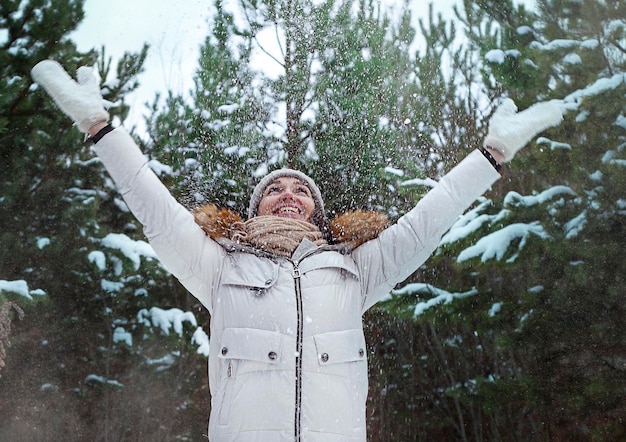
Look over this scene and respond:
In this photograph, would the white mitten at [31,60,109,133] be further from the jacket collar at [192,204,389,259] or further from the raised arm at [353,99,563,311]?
the raised arm at [353,99,563,311]

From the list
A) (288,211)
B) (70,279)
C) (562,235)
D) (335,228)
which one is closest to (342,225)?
(335,228)

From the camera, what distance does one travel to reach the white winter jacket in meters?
1.53

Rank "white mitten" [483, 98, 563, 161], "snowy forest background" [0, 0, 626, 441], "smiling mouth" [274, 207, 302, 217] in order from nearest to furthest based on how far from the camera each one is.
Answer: "white mitten" [483, 98, 563, 161]
"smiling mouth" [274, 207, 302, 217]
"snowy forest background" [0, 0, 626, 441]

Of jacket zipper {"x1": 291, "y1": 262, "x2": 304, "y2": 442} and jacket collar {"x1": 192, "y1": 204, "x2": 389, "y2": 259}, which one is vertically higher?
jacket collar {"x1": 192, "y1": 204, "x2": 389, "y2": 259}

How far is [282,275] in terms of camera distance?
1.70 meters

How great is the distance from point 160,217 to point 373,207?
456 centimetres

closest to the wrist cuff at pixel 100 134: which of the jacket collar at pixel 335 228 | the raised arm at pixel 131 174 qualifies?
the raised arm at pixel 131 174

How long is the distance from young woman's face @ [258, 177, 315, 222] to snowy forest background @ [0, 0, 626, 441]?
2.75 m

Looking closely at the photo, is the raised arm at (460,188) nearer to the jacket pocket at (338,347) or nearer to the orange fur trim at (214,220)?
the jacket pocket at (338,347)

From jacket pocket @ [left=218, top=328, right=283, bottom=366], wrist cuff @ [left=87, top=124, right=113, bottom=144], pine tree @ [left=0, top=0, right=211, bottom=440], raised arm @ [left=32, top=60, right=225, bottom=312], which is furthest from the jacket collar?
pine tree @ [left=0, top=0, right=211, bottom=440]

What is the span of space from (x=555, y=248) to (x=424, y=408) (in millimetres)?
3352

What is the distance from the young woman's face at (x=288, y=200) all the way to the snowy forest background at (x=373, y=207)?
2.75 m

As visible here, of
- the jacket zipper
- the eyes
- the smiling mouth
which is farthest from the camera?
the eyes

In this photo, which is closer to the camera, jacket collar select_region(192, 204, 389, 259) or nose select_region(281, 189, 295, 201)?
jacket collar select_region(192, 204, 389, 259)
